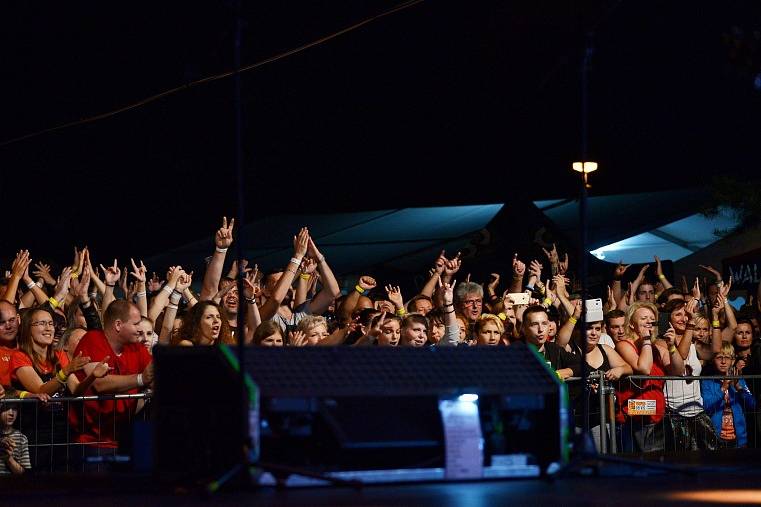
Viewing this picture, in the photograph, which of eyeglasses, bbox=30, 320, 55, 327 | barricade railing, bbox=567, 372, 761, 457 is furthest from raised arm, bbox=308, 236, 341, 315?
eyeglasses, bbox=30, 320, 55, 327

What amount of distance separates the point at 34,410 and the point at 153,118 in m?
10.2

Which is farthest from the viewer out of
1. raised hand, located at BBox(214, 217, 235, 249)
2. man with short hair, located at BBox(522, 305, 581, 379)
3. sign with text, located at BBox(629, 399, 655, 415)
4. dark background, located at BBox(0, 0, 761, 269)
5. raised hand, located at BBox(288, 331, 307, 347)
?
dark background, located at BBox(0, 0, 761, 269)

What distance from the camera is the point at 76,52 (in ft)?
53.9

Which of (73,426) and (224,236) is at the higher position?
(224,236)

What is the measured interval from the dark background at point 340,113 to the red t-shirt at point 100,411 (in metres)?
7.62

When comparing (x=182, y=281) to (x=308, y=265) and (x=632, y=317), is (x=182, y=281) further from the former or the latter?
(x=632, y=317)

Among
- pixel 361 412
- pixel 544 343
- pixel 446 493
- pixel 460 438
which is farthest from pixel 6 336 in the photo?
pixel 446 493

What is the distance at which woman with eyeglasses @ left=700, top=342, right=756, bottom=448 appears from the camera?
1056 centimetres

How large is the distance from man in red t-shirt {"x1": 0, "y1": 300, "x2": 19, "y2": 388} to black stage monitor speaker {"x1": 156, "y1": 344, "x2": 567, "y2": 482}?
10.9 feet

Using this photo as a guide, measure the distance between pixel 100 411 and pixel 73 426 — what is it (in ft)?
0.62

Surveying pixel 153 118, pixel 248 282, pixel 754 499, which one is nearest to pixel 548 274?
pixel 248 282

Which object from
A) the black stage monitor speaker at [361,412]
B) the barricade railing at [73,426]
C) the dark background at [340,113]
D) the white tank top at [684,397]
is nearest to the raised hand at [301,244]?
the barricade railing at [73,426]

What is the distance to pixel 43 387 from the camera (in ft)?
27.4

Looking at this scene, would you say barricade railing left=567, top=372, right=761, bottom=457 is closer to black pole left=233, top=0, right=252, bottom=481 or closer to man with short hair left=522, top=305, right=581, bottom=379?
man with short hair left=522, top=305, right=581, bottom=379
